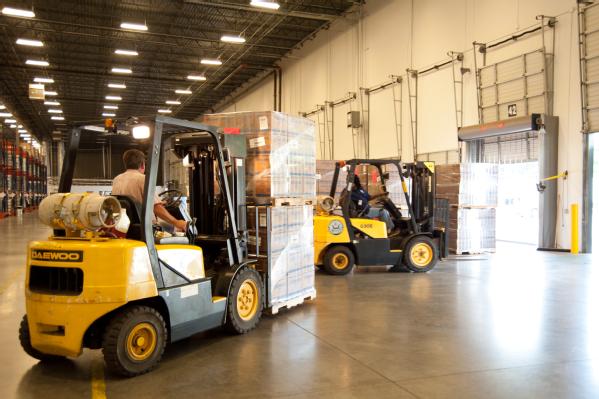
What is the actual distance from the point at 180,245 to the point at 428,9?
538 inches

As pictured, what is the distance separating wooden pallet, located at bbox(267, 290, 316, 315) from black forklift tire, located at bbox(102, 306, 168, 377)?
181 cm

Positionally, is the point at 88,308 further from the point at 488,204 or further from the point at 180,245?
the point at 488,204

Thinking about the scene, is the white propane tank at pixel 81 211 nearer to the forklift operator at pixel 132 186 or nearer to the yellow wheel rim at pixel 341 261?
the forklift operator at pixel 132 186

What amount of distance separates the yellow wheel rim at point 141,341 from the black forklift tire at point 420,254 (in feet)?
20.6

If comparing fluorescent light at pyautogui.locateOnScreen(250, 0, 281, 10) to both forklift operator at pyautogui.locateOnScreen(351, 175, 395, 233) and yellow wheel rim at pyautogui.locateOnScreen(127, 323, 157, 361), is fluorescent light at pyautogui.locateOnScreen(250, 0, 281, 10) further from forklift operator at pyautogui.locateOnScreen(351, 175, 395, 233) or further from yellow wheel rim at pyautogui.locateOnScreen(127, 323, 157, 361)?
yellow wheel rim at pyautogui.locateOnScreen(127, 323, 157, 361)

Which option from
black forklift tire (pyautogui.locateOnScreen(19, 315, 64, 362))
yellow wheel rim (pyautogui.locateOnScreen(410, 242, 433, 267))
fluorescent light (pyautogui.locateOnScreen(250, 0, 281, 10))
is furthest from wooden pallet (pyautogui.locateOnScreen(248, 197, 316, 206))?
fluorescent light (pyautogui.locateOnScreen(250, 0, 281, 10))

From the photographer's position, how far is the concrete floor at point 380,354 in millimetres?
3783

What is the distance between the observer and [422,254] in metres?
9.80

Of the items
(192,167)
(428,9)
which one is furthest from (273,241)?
(428,9)

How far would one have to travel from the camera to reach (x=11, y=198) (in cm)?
2847

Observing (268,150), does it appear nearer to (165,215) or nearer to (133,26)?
(165,215)

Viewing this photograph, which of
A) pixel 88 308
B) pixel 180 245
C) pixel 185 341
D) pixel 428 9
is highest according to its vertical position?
pixel 428 9

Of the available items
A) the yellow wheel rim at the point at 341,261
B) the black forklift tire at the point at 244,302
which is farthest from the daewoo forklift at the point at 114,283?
the yellow wheel rim at the point at 341,261

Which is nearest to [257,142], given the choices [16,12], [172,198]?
[172,198]
